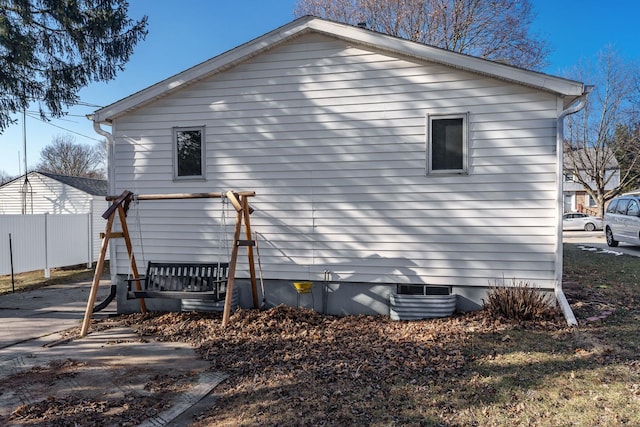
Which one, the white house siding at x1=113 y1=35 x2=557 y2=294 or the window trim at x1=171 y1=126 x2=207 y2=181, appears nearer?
the white house siding at x1=113 y1=35 x2=557 y2=294

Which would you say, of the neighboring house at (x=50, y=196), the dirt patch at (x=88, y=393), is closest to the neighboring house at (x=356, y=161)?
the dirt patch at (x=88, y=393)

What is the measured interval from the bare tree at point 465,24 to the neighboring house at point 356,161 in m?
13.0

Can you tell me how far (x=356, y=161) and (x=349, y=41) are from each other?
1827mm

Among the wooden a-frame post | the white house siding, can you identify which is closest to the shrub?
the white house siding

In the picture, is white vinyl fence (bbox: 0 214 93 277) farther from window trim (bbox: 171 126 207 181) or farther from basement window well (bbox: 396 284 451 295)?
basement window well (bbox: 396 284 451 295)

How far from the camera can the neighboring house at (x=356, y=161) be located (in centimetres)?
564

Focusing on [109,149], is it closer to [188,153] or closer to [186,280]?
[188,153]

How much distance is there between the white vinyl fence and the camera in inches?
422

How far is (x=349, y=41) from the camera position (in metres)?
6.12

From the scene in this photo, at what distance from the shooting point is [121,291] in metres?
6.77

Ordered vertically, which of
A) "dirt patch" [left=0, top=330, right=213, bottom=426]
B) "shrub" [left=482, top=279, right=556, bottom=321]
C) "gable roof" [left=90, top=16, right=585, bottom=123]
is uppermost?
"gable roof" [left=90, top=16, right=585, bottom=123]

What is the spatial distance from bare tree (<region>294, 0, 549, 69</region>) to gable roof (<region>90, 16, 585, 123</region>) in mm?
12970

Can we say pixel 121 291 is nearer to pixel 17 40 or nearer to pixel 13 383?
Answer: pixel 13 383

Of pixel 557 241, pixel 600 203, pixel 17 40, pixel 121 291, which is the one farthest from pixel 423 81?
pixel 600 203
